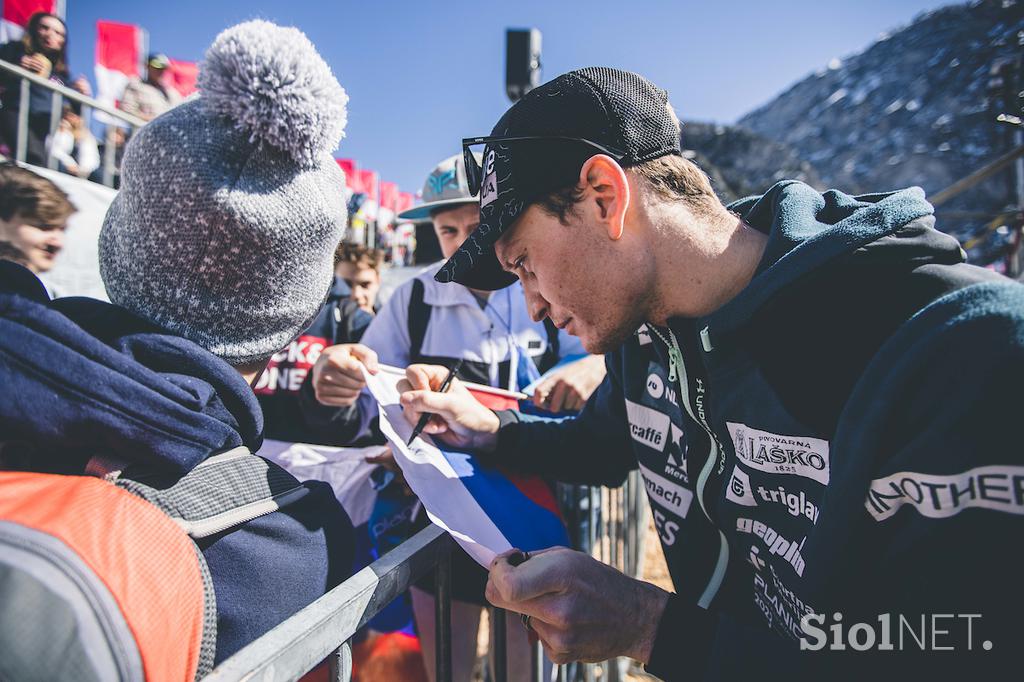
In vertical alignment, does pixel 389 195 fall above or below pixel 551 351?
above

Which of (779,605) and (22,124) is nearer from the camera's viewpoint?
(779,605)

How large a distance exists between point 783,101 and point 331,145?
283 ft

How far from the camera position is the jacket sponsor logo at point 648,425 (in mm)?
1659

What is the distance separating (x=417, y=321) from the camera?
2498 millimetres

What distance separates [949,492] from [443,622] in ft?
3.33

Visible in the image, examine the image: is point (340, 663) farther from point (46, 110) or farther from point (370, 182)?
point (370, 182)

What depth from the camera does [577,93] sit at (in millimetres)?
1402

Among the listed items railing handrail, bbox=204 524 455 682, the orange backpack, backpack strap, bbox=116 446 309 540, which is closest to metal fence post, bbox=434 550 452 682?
railing handrail, bbox=204 524 455 682

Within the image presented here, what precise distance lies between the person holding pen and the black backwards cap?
832 millimetres

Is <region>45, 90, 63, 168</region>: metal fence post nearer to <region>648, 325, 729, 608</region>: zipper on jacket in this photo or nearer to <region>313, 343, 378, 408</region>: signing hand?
<region>313, 343, 378, 408</region>: signing hand

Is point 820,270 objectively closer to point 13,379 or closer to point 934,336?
point 934,336

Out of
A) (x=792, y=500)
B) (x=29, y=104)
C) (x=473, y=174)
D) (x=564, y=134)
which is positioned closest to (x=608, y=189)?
(x=564, y=134)

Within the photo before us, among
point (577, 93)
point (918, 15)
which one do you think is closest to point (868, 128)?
Answer: point (918, 15)

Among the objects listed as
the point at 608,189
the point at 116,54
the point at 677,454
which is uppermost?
the point at 116,54
